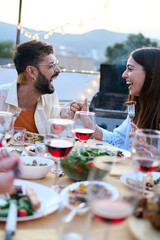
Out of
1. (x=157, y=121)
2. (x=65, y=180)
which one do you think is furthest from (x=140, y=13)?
(x=65, y=180)

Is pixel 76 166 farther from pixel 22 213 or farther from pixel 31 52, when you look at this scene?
pixel 31 52

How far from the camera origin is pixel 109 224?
565 mm

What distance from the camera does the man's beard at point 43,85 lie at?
8.68ft

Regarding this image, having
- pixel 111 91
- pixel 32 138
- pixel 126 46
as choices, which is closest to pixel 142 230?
pixel 32 138

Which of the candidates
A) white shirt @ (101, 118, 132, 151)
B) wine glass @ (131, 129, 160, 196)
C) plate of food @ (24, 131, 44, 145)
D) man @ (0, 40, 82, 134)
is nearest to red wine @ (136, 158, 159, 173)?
wine glass @ (131, 129, 160, 196)

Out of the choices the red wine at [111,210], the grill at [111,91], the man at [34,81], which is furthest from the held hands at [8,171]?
the grill at [111,91]

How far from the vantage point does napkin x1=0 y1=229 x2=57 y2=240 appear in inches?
28.1

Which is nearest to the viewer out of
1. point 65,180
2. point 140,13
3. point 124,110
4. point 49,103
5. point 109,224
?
point 109,224

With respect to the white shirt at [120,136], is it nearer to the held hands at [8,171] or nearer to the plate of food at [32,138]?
the plate of food at [32,138]

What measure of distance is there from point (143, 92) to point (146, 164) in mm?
1426

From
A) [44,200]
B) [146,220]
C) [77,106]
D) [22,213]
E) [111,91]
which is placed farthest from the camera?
[111,91]

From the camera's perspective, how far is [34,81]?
8.84 feet

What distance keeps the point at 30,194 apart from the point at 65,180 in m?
0.31

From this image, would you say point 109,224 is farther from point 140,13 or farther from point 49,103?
point 140,13
